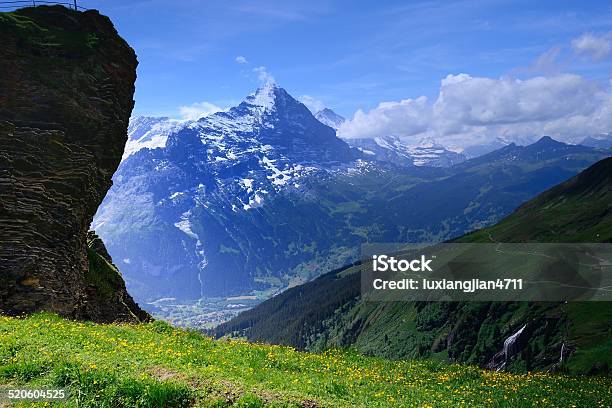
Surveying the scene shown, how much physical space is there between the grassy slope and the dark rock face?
6.19m

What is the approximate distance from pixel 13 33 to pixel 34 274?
1951 centimetres

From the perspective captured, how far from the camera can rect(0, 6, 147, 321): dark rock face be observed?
1229 inches

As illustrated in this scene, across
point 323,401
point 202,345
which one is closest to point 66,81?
point 202,345

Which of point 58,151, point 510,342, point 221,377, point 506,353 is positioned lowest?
point 506,353

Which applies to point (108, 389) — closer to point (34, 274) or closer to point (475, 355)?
point (34, 274)

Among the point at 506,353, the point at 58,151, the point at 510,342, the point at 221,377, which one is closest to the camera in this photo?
the point at 221,377

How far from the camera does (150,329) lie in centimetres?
2814

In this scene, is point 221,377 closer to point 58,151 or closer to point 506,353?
point 58,151

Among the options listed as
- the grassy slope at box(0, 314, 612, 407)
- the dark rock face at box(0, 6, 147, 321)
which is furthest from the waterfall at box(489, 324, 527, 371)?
the grassy slope at box(0, 314, 612, 407)

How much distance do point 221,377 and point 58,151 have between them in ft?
89.7

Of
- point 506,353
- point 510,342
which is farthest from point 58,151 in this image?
point 510,342

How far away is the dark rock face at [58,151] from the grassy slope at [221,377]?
6187 millimetres

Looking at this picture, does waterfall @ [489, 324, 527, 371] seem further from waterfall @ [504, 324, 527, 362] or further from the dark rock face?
the dark rock face

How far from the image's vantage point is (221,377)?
15.2m
